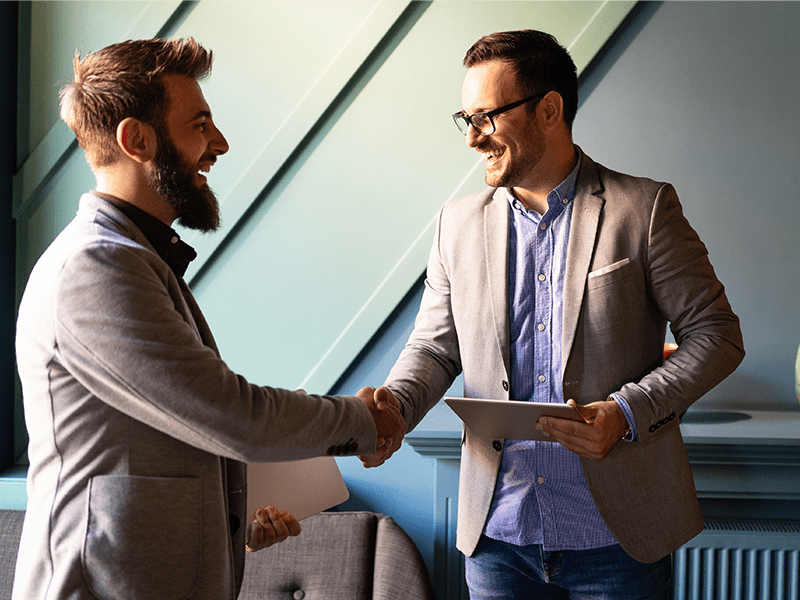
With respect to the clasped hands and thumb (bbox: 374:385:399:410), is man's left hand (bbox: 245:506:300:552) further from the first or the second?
thumb (bbox: 374:385:399:410)

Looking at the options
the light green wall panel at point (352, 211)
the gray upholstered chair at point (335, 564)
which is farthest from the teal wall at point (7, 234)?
the light green wall panel at point (352, 211)

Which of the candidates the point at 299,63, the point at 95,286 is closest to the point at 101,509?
the point at 95,286

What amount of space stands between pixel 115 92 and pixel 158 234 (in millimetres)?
263

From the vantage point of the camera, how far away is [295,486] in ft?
5.06

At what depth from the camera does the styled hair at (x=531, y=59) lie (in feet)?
5.26

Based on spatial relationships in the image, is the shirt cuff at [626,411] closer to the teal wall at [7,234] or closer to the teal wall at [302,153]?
the teal wall at [302,153]

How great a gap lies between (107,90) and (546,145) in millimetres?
939

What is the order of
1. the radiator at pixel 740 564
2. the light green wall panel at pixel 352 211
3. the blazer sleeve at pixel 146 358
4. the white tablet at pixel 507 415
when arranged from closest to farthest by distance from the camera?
the blazer sleeve at pixel 146 358, the white tablet at pixel 507 415, the radiator at pixel 740 564, the light green wall panel at pixel 352 211

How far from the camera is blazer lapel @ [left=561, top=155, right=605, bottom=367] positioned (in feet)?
4.91

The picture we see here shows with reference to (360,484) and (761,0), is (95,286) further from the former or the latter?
(761,0)

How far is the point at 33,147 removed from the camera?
2479 millimetres

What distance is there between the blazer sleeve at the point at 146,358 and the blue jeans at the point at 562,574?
0.69 meters

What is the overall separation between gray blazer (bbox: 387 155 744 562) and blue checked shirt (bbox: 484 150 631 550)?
1.3 inches

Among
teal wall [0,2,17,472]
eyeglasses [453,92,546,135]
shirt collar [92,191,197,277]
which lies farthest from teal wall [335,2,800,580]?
teal wall [0,2,17,472]
